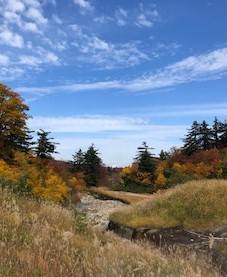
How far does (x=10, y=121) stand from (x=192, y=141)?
3984 centimetres

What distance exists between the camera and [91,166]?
76.7 m

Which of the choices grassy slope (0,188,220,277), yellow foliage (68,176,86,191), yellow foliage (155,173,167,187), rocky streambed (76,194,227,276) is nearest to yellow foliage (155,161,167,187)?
yellow foliage (155,173,167,187)

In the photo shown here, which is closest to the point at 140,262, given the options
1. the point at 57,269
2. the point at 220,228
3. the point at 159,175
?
the point at 57,269

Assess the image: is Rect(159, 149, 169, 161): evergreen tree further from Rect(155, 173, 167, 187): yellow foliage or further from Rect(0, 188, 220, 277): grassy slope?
Rect(0, 188, 220, 277): grassy slope

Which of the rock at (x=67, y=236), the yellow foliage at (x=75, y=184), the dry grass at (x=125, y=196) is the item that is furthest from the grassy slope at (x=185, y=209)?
the dry grass at (x=125, y=196)

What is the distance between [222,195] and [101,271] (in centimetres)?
1924

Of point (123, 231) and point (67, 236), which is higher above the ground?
point (67, 236)

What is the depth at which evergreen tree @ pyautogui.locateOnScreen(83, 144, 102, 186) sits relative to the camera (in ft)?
249

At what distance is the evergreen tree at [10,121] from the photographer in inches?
1542

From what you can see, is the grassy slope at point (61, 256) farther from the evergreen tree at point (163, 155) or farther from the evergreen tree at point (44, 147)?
the evergreen tree at point (163, 155)

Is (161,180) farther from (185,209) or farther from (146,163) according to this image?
(185,209)

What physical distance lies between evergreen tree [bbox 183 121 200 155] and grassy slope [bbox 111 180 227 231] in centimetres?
4645

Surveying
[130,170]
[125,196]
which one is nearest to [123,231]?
[125,196]

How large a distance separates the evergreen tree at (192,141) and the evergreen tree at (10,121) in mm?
36178
